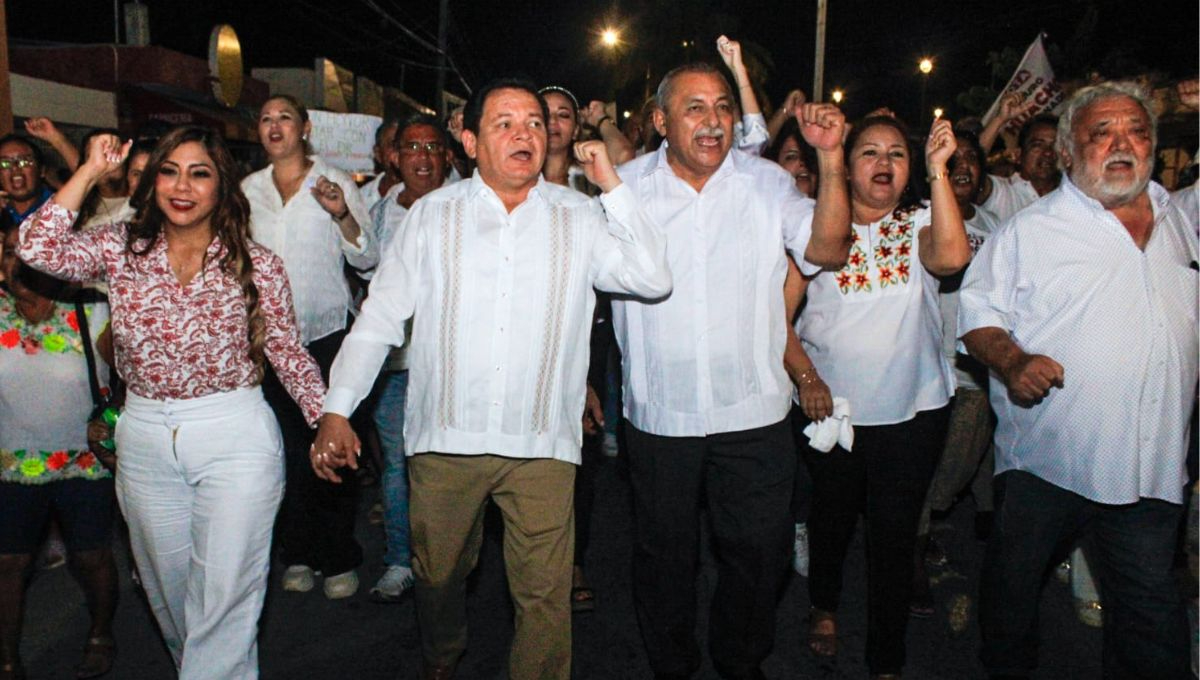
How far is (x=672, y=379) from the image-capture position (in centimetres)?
392

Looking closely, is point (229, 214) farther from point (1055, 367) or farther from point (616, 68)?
point (616, 68)

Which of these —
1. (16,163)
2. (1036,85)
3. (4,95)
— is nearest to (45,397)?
(16,163)

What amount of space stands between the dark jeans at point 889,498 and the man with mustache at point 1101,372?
38 cm

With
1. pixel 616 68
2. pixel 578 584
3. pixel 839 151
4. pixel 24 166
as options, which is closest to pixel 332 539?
pixel 578 584

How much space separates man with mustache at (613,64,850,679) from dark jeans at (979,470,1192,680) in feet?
2.82

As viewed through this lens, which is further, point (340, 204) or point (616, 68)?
point (616, 68)

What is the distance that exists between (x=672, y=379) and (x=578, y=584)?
1696 millimetres

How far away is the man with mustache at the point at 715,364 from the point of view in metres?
3.88

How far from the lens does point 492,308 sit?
139 inches

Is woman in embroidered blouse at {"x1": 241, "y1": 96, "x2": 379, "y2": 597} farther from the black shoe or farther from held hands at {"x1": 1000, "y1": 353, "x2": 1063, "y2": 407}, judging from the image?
the black shoe

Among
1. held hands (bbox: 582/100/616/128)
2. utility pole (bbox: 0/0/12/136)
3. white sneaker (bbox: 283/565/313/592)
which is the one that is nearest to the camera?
white sneaker (bbox: 283/565/313/592)

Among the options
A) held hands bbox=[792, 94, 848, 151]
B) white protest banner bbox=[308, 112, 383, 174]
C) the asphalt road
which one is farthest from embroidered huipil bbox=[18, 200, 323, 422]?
white protest banner bbox=[308, 112, 383, 174]

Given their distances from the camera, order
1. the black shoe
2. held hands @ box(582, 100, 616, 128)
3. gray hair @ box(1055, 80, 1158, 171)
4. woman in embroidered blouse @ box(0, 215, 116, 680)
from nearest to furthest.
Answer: gray hair @ box(1055, 80, 1158, 171) < woman in embroidered blouse @ box(0, 215, 116, 680) < held hands @ box(582, 100, 616, 128) < the black shoe

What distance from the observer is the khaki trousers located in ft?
11.9
